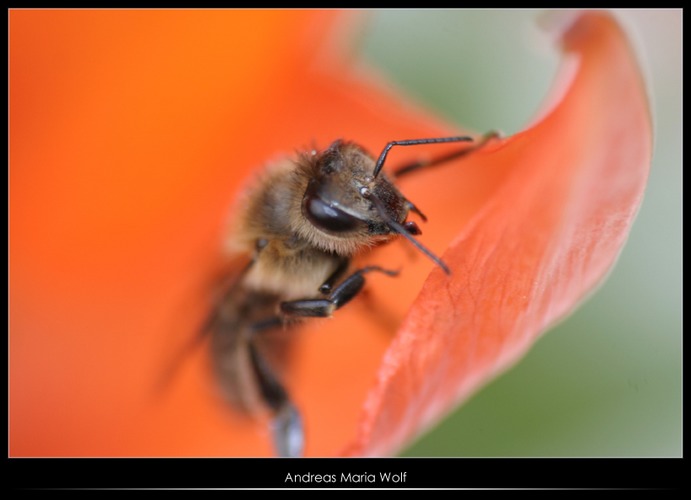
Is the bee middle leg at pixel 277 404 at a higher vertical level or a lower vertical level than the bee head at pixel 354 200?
lower

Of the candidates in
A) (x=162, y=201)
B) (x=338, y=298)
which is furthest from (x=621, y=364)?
(x=162, y=201)

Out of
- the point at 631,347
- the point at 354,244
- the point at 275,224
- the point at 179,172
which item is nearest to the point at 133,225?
the point at 179,172

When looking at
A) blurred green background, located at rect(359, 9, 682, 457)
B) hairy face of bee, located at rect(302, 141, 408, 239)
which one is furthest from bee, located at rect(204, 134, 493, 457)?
blurred green background, located at rect(359, 9, 682, 457)

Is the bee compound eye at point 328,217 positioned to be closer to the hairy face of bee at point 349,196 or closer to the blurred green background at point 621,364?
the hairy face of bee at point 349,196

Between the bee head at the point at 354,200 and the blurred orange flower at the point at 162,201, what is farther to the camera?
the blurred orange flower at the point at 162,201

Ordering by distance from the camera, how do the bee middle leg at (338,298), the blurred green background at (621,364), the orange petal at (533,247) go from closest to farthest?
the orange petal at (533,247) → the bee middle leg at (338,298) → the blurred green background at (621,364)

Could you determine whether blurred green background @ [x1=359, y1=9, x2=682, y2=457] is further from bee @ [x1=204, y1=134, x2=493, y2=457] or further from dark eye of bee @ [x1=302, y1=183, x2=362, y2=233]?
dark eye of bee @ [x1=302, y1=183, x2=362, y2=233]

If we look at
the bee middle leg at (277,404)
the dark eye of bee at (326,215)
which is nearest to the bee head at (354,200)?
the dark eye of bee at (326,215)
